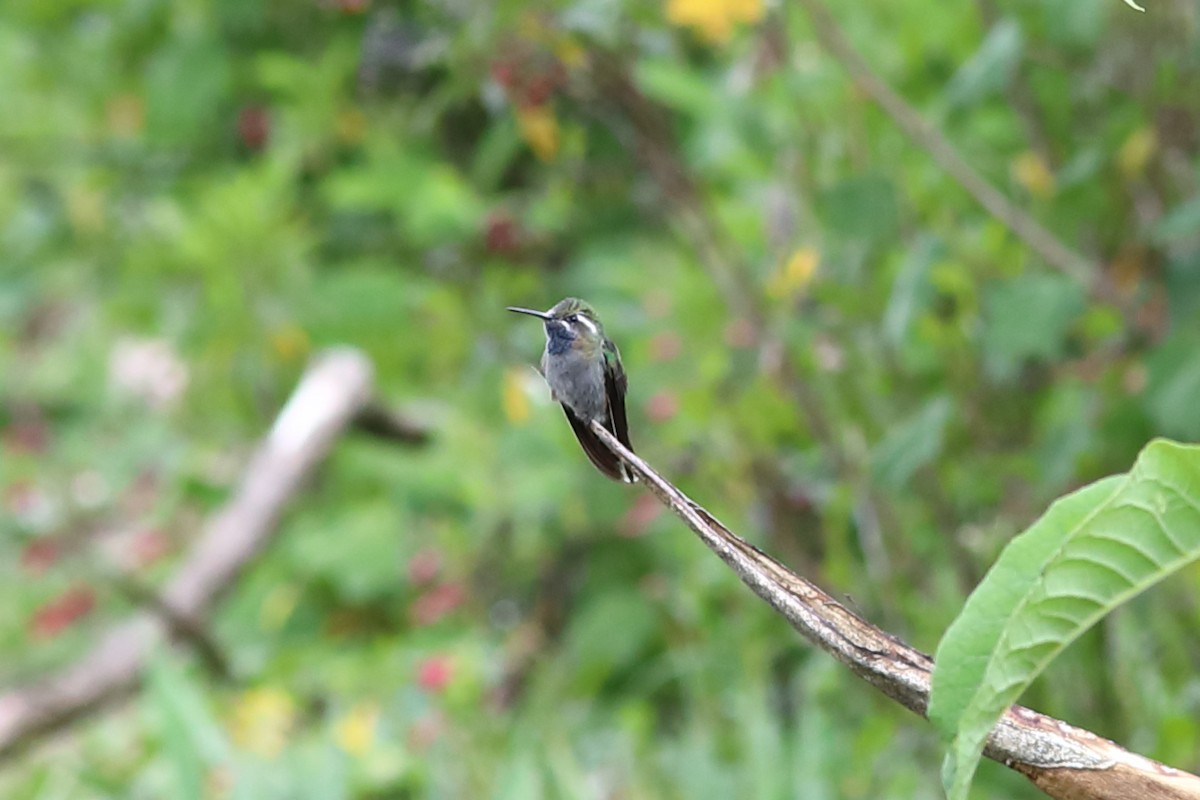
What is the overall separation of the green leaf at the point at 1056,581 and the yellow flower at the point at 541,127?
1551 millimetres

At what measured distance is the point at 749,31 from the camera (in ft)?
6.34

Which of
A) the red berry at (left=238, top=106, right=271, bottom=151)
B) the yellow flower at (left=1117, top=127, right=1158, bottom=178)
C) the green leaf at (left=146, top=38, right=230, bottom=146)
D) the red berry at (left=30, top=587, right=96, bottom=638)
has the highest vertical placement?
the yellow flower at (left=1117, top=127, right=1158, bottom=178)

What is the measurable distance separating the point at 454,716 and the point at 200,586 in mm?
1011

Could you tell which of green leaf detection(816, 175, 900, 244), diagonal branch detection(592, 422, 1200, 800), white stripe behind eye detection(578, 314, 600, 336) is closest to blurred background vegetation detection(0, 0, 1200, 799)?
green leaf detection(816, 175, 900, 244)

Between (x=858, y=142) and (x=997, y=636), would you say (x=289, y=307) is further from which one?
(x=997, y=636)

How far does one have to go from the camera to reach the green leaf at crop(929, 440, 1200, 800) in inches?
14.6

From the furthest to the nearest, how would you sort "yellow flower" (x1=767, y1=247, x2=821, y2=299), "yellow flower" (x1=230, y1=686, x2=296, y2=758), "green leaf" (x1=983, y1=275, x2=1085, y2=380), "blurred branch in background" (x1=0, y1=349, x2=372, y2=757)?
"blurred branch in background" (x1=0, y1=349, x2=372, y2=757) → "yellow flower" (x1=230, y1=686, x2=296, y2=758) → "yellow flower" (x1=767, y1=247, x2=821, y2=299) → "green leaf" (x1=983, y1=275, x2=1085, y2=380)

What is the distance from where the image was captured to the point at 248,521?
9.66 ft

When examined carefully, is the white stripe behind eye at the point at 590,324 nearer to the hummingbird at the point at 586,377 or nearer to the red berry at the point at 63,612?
the hummingbird at the point at 586,377

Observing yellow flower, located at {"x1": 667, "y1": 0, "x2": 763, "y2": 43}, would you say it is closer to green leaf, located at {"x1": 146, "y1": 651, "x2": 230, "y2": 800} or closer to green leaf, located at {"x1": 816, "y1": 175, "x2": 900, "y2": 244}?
green leaf, located at {"x1": 816, "y1": 175, "x2": 900, "y2": 244}

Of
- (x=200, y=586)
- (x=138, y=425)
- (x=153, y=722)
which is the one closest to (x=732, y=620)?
(x=153, y=722)

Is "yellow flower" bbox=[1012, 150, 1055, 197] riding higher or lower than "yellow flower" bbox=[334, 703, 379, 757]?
higher

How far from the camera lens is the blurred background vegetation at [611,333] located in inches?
63.2

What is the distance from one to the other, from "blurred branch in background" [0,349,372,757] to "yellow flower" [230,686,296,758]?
325 millimetres
